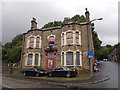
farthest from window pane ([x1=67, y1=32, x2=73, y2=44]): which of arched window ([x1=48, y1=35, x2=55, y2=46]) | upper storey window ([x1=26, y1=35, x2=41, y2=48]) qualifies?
upper storey window ([x1=26, y1=35, x2=41, y2=48])

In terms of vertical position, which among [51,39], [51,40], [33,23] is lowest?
[51,40]

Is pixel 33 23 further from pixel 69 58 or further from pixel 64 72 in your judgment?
pixel 64 72

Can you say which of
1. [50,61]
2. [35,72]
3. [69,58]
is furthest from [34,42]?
[69,58]

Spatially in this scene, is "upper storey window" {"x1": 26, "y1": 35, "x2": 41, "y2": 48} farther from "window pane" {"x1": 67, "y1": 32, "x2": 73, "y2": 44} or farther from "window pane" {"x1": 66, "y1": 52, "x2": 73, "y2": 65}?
"window pane" {"x1": 66, "y1": 52, "x2": 73, "y2": 65}

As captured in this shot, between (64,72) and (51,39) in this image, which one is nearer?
(64,72)

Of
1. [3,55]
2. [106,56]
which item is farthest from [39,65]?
[106,56]

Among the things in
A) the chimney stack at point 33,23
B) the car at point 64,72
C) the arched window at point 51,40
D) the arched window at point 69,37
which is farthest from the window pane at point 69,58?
the chimney stack at point 33,23

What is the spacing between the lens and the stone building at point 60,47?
17000mm

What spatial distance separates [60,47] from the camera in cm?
1875

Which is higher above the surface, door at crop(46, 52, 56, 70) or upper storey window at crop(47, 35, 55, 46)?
upper storey window at crop(47, 35, 55, 46)

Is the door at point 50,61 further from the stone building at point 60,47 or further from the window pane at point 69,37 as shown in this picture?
the window pane at point 69,37

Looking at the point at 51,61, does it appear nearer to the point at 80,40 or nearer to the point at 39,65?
the point at 39,65

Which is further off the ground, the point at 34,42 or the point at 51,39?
the point at 51,39

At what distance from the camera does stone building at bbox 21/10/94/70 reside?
17.0m
